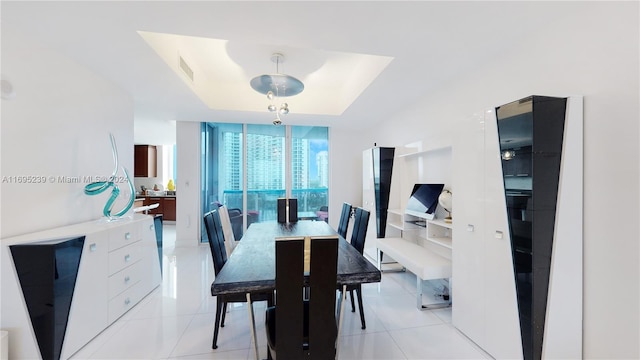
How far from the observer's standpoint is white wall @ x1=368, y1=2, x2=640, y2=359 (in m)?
1.39

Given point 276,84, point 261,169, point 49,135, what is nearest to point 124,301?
point 49,135

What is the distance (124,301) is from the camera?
2457mm

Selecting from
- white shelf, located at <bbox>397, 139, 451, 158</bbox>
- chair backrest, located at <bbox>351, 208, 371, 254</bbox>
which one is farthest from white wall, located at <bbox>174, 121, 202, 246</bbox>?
white shelf, located at <bbox>397, 139, 451, 158</bbox>

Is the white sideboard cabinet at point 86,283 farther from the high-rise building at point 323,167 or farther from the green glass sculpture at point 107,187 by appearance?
the high-rise building at point 323,167

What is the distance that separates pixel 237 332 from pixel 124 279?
131 cm

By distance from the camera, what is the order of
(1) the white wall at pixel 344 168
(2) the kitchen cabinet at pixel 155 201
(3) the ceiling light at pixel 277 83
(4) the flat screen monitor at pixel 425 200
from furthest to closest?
1. (2) the kitchen cabinet at pixel 155 201
2. (1) the white wall at pixel 344 168
3. (4) the flat screen monitor at pixel 425 200
4. (3) the ceiling light at pixel 277 83

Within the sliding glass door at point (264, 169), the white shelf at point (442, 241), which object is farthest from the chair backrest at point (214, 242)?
the sliding glass door at point (264, 169)

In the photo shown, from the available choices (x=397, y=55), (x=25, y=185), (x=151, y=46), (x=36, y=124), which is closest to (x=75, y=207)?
(x=25, y=185)

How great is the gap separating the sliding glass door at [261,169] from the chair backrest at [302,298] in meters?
3.98

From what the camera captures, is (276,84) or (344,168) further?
(344,168)

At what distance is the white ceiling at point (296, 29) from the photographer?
169 cm

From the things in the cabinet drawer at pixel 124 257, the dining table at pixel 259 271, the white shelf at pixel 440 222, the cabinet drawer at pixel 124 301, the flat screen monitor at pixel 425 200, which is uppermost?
the flat screen monitor at pixel 425 200

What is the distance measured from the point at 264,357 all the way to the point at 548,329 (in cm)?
200

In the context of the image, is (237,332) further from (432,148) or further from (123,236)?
(432,148)
